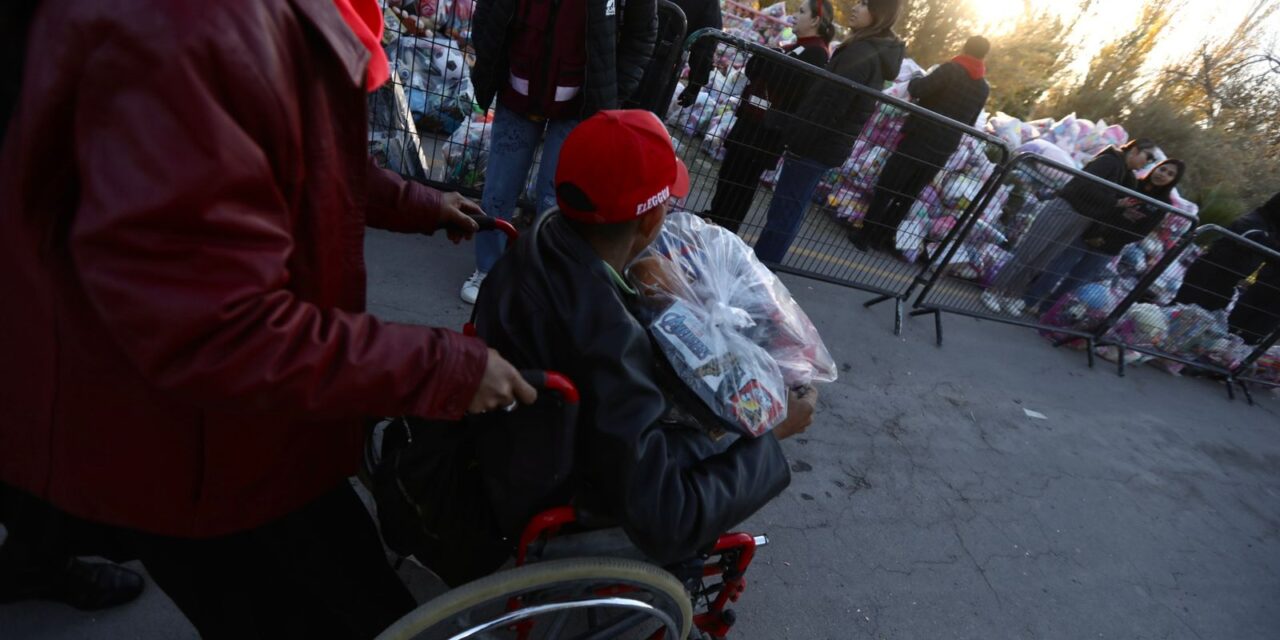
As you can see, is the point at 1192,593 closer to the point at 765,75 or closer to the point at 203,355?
the point at 765,75

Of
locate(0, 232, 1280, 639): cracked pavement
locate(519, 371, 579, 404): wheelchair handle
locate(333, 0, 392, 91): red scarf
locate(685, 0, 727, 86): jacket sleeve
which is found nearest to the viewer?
locate(333, 0, 392, 91): red scarf

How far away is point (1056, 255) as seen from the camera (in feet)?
16.5

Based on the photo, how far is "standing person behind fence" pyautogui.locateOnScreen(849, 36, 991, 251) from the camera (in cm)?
471

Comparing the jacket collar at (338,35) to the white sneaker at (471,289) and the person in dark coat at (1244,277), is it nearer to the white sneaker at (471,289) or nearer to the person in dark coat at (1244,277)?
the white sneaker at (471,289)

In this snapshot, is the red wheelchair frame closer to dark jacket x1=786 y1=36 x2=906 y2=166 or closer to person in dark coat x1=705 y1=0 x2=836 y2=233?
person in dark coat x1=705 y1=0 x2=836 y2=233

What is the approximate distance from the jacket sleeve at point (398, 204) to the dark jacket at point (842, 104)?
112 inches

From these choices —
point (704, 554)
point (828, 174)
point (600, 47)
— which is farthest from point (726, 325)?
point (828, 174)

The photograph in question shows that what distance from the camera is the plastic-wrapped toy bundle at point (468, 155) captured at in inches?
163

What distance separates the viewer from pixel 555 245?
1366 mm

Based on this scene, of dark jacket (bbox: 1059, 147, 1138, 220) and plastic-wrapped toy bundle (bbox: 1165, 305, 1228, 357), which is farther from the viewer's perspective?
plastic-wrapped toy bundle (bbox: 1165, 305, 1228, 357)

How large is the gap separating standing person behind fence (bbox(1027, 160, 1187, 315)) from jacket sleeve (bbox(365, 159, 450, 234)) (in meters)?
4.86

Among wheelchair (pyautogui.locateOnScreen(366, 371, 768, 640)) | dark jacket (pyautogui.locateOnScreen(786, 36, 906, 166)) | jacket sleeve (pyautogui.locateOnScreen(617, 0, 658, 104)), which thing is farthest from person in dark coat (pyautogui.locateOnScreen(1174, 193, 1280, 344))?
wheelchair (pyautogui.locateOnScreen(366, 371, 768, 640))

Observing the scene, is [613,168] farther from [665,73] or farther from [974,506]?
[974,506]

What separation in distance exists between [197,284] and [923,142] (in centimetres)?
525
